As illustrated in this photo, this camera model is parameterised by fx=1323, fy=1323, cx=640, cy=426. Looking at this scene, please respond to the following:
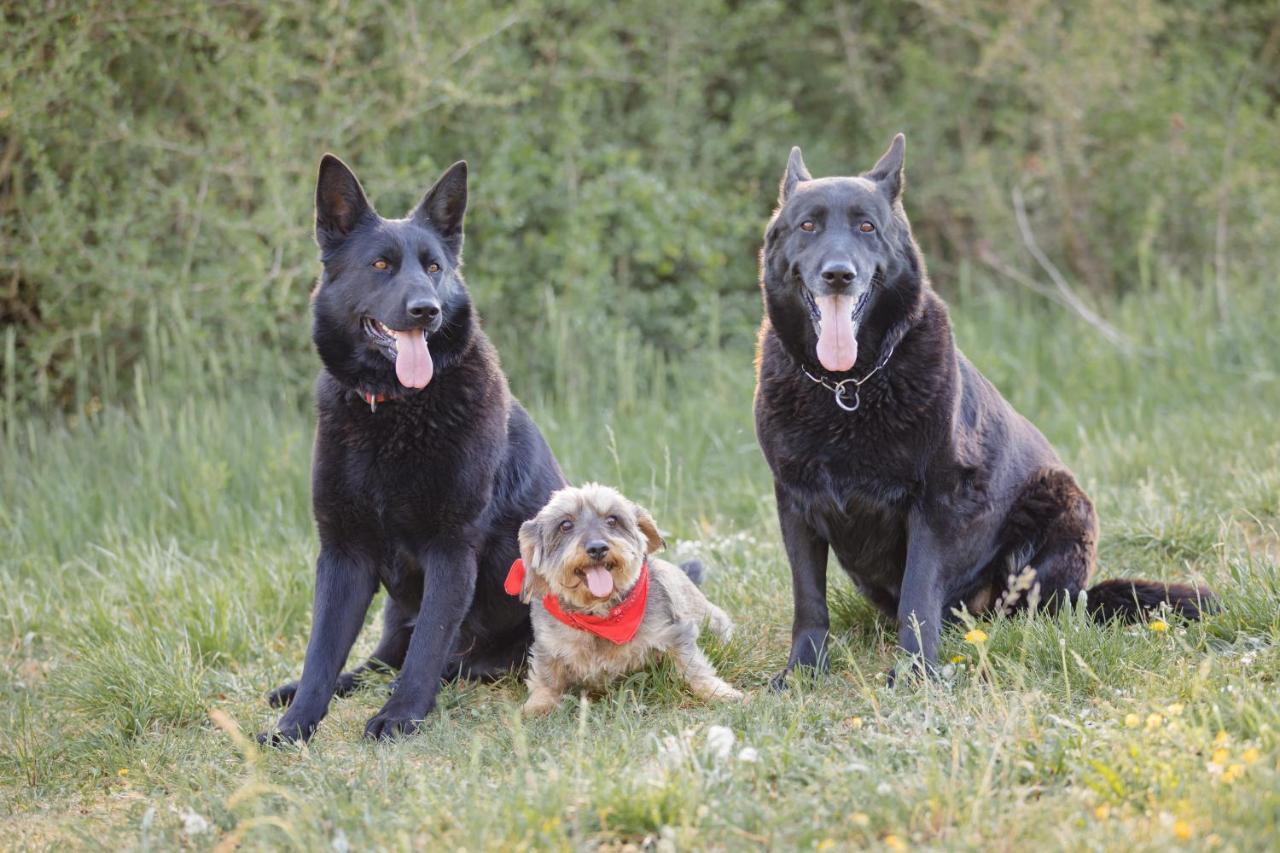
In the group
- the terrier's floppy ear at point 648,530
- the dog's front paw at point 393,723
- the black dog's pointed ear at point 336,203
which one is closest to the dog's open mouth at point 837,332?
the terrier's floppy ear at point 648,530

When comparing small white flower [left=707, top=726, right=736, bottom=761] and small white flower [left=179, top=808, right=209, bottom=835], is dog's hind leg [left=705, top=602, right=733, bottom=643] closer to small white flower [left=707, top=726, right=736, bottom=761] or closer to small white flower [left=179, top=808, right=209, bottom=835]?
small white flower [left=707, top=726, right=736, bottom=761]

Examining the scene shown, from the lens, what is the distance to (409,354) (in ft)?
14.8

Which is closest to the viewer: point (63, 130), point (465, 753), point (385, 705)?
point (465, 753)

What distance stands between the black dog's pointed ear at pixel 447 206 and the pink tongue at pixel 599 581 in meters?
1.31

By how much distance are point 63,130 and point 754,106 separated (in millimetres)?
5636

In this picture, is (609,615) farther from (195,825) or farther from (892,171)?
(892,171)

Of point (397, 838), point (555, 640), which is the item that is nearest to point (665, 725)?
point (555, 640)

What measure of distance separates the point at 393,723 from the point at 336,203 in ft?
5.98

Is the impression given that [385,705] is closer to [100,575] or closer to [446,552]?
[446,552]

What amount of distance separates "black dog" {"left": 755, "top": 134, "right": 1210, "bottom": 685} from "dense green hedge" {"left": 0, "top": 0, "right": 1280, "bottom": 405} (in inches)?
171

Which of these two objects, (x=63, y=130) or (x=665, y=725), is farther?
(x=63, y=130)

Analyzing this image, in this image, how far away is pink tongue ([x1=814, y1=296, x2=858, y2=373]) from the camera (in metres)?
4.39

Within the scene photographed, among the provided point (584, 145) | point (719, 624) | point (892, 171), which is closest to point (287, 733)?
point (719, 624)

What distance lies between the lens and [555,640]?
179 inches
